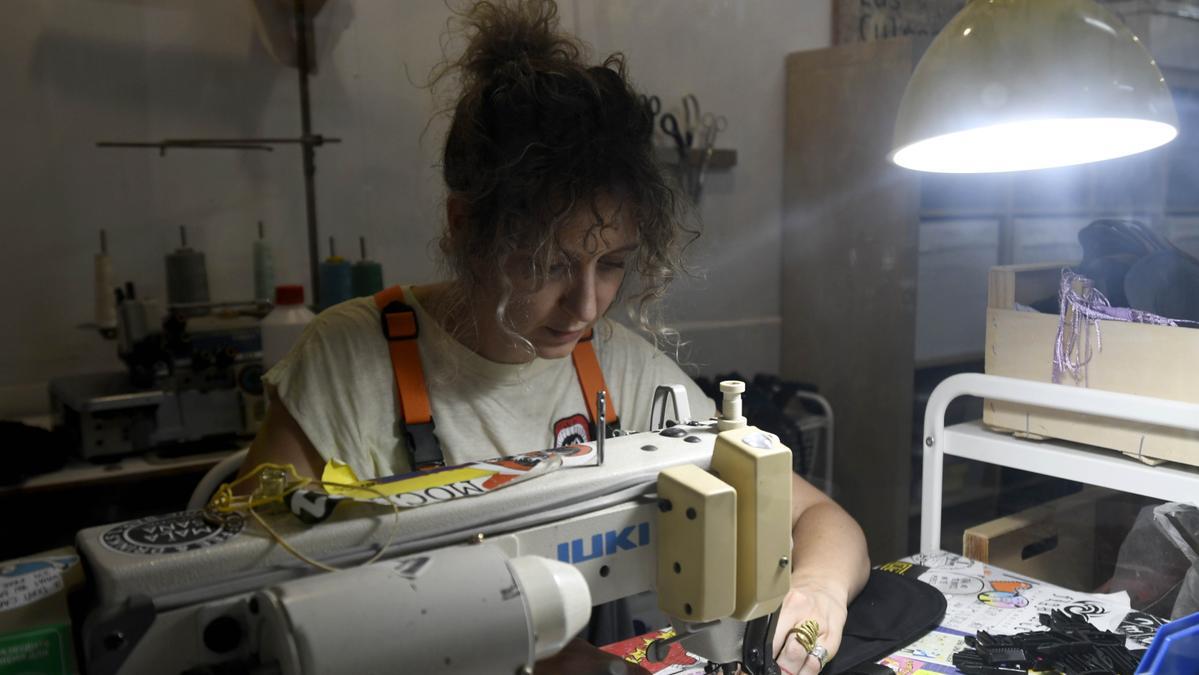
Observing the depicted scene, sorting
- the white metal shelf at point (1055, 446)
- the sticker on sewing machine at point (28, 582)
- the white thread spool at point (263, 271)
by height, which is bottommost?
the white metal shelf at point (1055, 446)

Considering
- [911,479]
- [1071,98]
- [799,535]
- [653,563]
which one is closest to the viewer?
[653,563]

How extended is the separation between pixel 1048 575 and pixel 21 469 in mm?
1826

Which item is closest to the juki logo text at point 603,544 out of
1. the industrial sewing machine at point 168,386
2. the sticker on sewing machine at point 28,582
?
the sticker on sewing machine at point 28,582

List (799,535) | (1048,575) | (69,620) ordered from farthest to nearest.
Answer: (1048,575), (799,535), (69,620)

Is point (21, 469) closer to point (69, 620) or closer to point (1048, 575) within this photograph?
point (69, 620)

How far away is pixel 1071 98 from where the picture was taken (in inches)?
37.7

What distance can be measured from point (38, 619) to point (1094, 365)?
1340 mm

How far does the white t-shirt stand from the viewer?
1216 millimetres

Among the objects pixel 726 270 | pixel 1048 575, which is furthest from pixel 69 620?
pixel 726 270

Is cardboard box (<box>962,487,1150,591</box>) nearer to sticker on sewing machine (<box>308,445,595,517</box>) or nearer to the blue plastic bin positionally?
the blue plastic bin

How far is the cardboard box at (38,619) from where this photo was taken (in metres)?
0.57

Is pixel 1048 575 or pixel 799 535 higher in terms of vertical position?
pixel 799 535

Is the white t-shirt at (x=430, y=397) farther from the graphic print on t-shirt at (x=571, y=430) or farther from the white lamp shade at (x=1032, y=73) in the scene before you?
the white lamp shade at (x=1032, y=73)

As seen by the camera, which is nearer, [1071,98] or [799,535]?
[1071,98]
